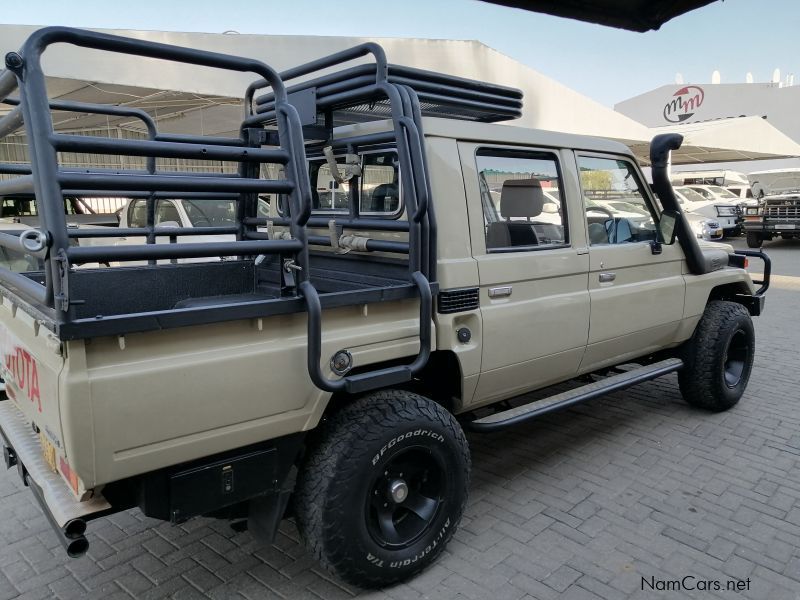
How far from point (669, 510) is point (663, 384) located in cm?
240

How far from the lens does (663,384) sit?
5.63 meters

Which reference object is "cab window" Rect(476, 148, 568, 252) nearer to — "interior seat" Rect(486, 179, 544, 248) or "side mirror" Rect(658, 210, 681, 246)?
"interior seat" Rect(486, 179, 544, 248)

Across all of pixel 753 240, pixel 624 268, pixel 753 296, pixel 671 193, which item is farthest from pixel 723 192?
pixel 624 268

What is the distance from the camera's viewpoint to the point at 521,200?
3.57m

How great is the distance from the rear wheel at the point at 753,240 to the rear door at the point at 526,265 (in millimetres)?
16101

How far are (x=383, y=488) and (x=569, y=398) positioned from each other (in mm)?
1439

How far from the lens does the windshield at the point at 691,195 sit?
21.0m

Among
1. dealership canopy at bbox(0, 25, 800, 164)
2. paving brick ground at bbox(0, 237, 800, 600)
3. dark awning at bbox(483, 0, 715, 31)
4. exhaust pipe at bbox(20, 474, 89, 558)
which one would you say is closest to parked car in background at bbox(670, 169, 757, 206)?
dealership canopy at bbox(0, 25, 800, 164)

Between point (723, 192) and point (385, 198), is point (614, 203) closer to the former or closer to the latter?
point (385, 198)

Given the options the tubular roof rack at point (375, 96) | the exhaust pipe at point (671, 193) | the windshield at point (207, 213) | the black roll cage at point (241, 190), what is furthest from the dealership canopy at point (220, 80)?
the exhaust pipe at point (671, 193)

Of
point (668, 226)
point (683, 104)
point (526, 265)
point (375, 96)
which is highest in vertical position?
point (683, 104)

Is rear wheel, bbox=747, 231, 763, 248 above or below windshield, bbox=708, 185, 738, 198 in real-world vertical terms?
below

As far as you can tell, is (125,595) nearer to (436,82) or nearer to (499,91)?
(436,82)

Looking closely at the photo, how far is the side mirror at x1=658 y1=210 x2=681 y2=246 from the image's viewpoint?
4.14 metres
